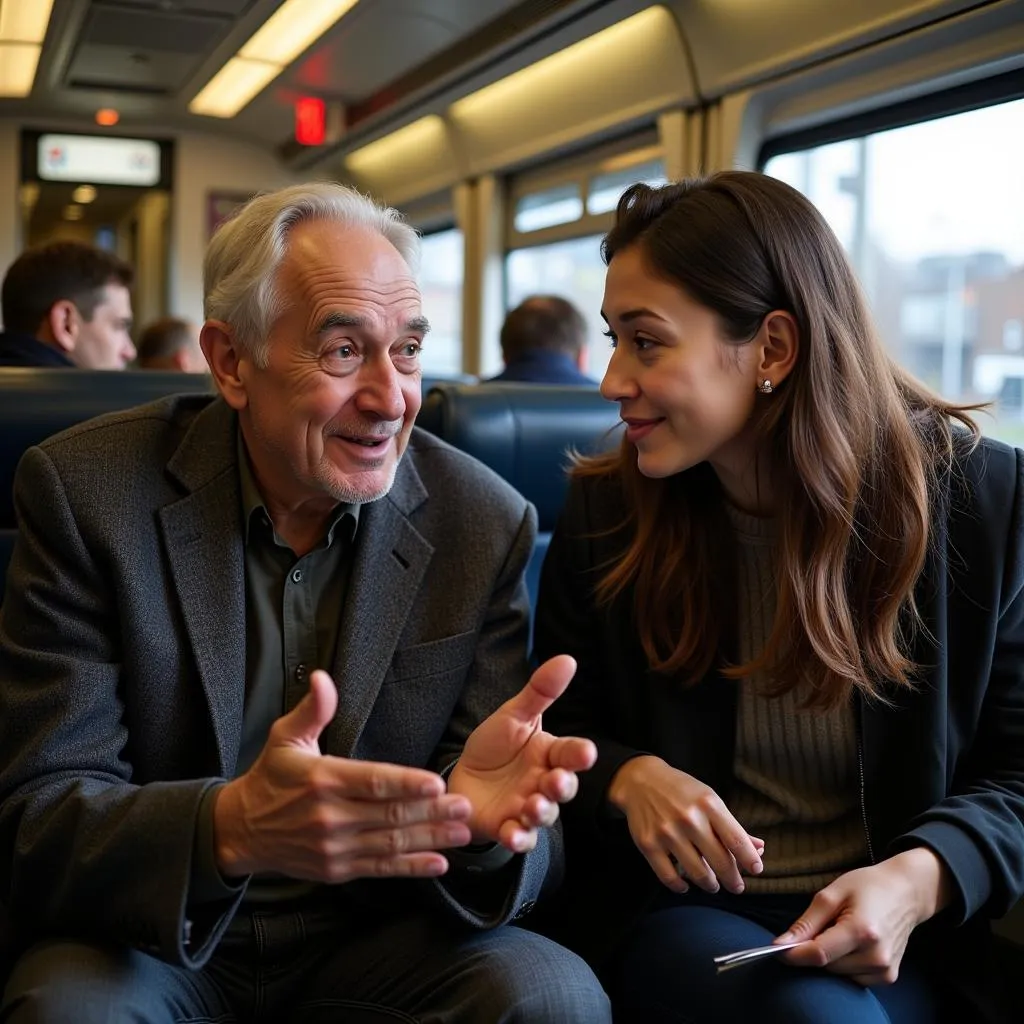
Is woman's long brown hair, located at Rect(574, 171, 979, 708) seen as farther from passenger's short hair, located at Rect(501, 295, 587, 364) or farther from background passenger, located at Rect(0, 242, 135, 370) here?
passenger's short hair, located at Rect(501, 295, 587, 364)

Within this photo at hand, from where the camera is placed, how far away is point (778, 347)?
1.78m

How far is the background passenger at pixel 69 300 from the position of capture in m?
4.47

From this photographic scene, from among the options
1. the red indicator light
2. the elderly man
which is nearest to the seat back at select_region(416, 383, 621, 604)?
the elderly man

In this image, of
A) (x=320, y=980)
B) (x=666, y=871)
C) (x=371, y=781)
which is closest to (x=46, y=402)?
(x=320, y=980)

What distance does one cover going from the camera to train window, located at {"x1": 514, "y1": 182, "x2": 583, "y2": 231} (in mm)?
6574

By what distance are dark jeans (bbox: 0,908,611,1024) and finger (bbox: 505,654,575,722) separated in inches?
13.3

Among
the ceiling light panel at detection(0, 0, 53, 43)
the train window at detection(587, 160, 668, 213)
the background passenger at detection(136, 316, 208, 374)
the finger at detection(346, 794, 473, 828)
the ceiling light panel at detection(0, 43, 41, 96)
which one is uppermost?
the ceiling light panel at detection(0, 43, 41, 96)

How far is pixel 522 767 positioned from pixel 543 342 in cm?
385

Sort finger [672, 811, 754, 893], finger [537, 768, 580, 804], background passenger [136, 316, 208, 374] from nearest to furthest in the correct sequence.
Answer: finger [537, 768, 580, 804]
finger [672, 811, 754, 893]
background passenger [136, 316, 208, 374]

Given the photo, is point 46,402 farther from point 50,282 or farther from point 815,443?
point 50,282

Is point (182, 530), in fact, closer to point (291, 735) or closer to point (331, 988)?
point (291, 735)

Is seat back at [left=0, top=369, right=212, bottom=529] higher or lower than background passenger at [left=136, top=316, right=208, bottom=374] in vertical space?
lower

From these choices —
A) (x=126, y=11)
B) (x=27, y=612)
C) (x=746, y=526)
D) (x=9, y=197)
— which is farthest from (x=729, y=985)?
(x=9, y=197)

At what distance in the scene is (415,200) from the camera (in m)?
8.60
